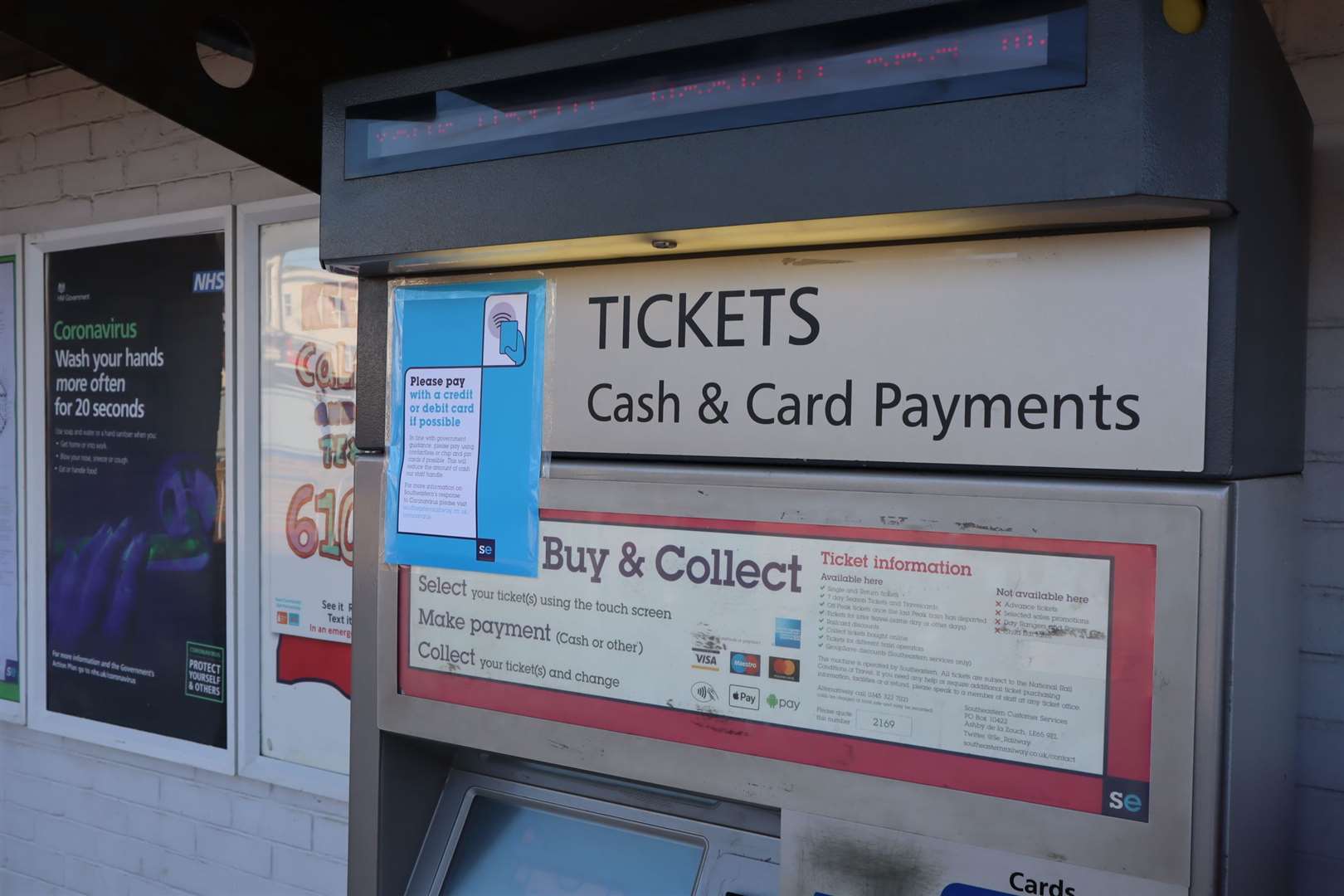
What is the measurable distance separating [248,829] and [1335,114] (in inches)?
112

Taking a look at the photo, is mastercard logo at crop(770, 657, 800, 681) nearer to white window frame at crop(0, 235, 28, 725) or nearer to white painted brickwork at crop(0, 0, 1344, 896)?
white painted brickwork at crop(0, 0, 1344, 896)

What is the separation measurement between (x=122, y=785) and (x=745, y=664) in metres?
2.66

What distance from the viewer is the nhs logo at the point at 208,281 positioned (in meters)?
2.69

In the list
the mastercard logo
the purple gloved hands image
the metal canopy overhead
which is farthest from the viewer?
the purple gloved hands image

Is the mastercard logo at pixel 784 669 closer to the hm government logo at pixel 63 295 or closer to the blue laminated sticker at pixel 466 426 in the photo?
the blue laminated sticker at pixel 466 426

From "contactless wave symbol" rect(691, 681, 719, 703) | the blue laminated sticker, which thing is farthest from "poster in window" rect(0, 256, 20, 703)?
"contactless wave symbol" rect(691, 681, 719, 703)

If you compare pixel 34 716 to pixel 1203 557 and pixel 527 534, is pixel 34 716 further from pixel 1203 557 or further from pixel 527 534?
pixel 1203 557

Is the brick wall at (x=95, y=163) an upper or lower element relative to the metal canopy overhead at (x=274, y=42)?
upper

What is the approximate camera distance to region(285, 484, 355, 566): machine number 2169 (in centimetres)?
250

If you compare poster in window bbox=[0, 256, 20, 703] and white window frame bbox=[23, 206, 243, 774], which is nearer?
white window frame bbox=[23, 206, 243, 774]

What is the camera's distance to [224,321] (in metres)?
2.68

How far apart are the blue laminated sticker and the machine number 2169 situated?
1289 millimetres

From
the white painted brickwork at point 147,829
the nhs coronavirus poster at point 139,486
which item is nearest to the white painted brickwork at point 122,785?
the white painted brickwork at point 147,829

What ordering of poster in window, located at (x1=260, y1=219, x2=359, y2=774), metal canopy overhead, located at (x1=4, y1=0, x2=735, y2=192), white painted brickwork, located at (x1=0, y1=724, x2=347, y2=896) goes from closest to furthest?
metal canopy overhead, located at (x1=4, y1=0, x2=735, y2=192), poster in window, located at (x1=260, y1=219, x2=359, y2=774), white painted brickwork, located at (x1=0, y1=724, x2=347, y2=896)
